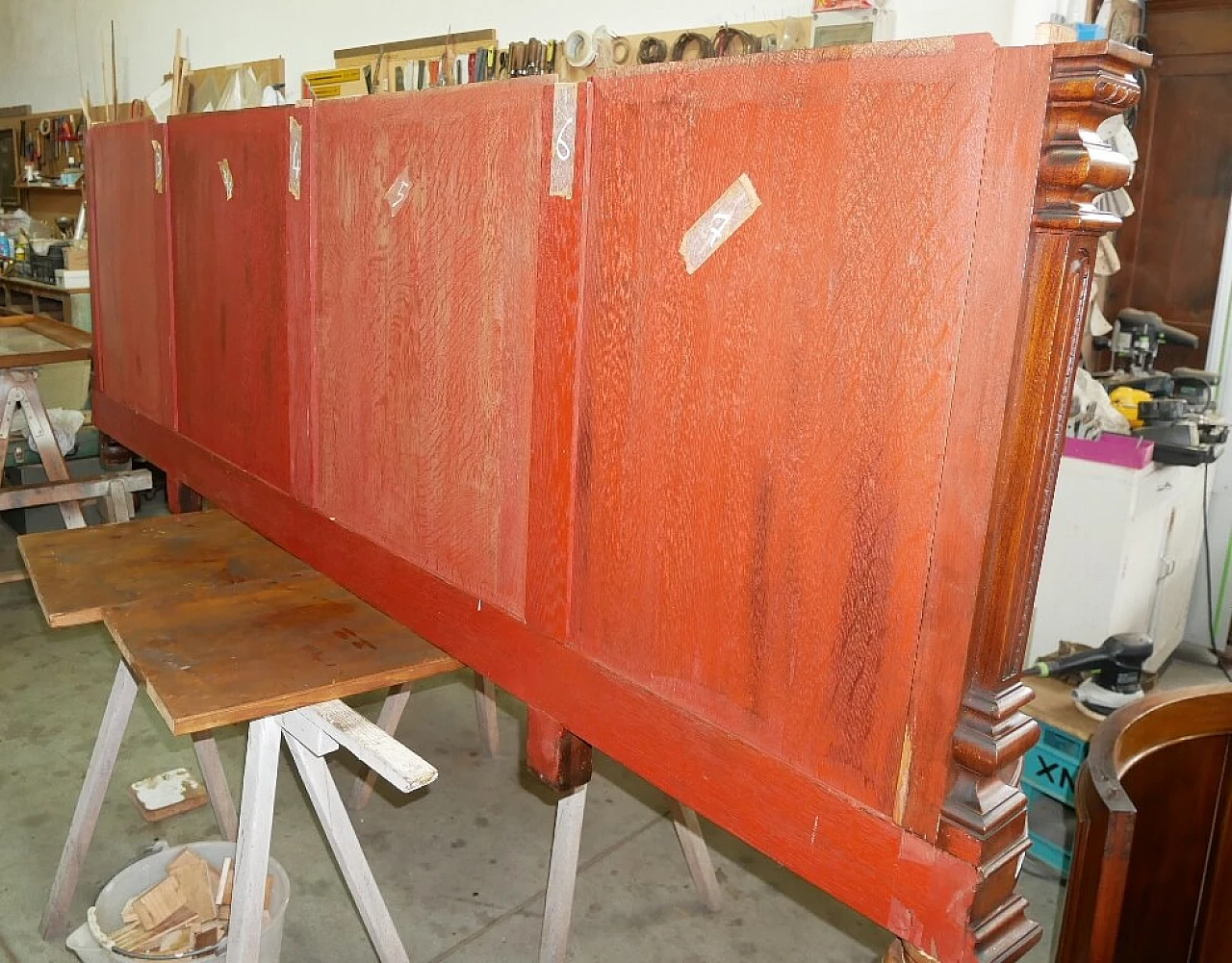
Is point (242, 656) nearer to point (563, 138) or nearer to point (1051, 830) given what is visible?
point (563, 138)

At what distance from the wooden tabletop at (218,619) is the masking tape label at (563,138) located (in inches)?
34.4

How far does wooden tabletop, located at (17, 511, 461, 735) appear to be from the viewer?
1.65m

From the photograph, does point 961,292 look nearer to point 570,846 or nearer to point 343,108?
point 343,108

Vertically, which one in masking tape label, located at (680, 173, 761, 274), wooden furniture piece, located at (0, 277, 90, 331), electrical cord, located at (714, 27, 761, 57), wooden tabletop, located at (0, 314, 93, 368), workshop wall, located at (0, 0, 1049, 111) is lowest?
wooden furniture piece, located at (0, 277, 90, 331)

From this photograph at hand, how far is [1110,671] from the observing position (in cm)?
276

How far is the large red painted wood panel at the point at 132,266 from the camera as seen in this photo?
263 centimetres

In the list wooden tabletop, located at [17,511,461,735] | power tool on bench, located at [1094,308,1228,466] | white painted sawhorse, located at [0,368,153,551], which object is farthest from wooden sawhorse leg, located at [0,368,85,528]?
power tool on bench, located at [1094,308,1228,466]

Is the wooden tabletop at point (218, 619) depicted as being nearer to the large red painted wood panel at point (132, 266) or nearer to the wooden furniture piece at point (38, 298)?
the large red painted wood panel at point (132, 266)

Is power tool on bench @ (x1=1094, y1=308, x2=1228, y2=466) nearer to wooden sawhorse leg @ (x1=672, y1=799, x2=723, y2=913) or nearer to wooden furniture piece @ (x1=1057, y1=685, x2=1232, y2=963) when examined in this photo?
wooden furniture piece @ (x1=1057, y1=685, x2=1232, y2=963)

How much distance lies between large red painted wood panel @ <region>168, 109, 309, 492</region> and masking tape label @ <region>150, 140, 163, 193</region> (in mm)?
54

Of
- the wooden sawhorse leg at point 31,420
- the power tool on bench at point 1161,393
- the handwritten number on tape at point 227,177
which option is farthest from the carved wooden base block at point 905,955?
the wooden sawhorse leg at point 31,420

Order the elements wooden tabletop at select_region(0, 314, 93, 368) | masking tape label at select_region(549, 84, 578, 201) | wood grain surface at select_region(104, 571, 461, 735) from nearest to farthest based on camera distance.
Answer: masking tape label at select_region(549, 84, 578, 201), wood grain surface at select_region(104, 571, 461, 735), wooden tabletop at select_region(0, 314, 93, 368)

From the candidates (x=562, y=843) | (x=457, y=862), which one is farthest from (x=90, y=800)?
(x=562, y=843)

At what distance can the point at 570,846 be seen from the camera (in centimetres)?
204
